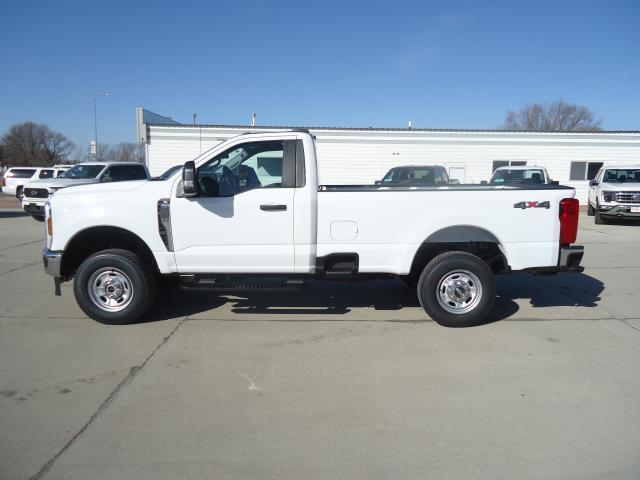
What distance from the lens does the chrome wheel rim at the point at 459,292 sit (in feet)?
17.7

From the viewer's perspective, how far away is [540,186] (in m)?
5.38

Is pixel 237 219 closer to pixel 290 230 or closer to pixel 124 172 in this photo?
pixel 290 230

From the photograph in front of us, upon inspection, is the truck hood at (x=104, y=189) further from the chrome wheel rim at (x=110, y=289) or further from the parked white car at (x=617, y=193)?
the parked white car at (x=617, y=193)

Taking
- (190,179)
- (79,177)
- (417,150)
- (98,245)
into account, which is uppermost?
(417,150)

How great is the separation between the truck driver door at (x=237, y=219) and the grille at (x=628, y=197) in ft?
46.6

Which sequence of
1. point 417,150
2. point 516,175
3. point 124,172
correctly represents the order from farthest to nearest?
1. point 417,150
2. point 516,175
3. point 124,172

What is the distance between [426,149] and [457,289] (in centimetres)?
1931

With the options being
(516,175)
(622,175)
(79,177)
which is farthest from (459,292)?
(622,175)

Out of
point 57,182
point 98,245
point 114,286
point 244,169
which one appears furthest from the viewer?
point 57,182

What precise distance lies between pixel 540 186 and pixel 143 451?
184 inches

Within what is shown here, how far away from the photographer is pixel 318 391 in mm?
3879

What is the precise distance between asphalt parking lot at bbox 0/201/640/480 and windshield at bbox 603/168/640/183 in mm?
11951

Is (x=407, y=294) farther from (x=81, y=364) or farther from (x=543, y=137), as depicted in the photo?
(x=543, y=137)

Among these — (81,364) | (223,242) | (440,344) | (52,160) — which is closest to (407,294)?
(440,344)
